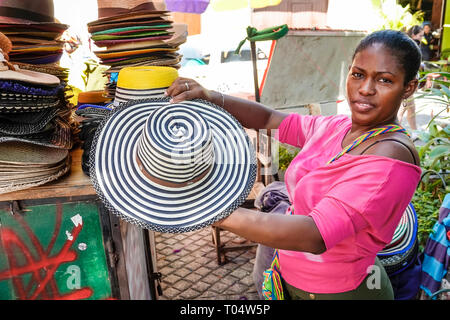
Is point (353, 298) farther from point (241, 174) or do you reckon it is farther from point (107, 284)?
point (107, 284)

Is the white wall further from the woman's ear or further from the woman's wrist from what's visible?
the woman's ear

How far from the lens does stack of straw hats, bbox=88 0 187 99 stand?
2104mm

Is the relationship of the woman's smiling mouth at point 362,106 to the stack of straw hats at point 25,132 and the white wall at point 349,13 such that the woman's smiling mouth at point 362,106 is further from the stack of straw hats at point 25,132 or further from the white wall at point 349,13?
the white wall at point 349,13

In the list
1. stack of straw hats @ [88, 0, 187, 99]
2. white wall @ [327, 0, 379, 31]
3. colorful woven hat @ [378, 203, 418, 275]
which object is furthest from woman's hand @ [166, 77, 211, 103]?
white wall @ [327, 0, 379, 31]

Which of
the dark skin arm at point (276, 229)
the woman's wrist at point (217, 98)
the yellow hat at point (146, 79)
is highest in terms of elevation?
the yellow hat at point (146, 79)

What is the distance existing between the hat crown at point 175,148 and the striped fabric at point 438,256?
2014 mm

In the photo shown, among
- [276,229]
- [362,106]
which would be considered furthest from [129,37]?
[276,229]

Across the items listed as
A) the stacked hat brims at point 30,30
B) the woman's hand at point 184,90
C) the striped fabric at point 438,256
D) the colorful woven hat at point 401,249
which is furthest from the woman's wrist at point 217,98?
the striped fabric at point 438,256

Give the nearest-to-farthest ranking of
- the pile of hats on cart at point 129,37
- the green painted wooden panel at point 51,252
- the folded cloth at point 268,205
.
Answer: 1. the green painted wooden panel at point 51,252
2. the pile of hats on cart at point 129,37
3. the folded cloth at point 268,205

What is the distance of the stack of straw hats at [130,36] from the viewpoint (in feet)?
6.90

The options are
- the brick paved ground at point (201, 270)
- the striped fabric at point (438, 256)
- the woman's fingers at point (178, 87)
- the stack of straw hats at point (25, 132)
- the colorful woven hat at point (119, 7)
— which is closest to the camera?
the stack of straw hats at point (25, 132)

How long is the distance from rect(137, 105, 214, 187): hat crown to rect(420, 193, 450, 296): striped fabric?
79.3 inches

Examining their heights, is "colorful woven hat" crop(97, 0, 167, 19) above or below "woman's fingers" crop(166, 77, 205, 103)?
above

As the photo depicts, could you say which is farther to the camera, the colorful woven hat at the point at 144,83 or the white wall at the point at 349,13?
the white wall at the point at 349,13
